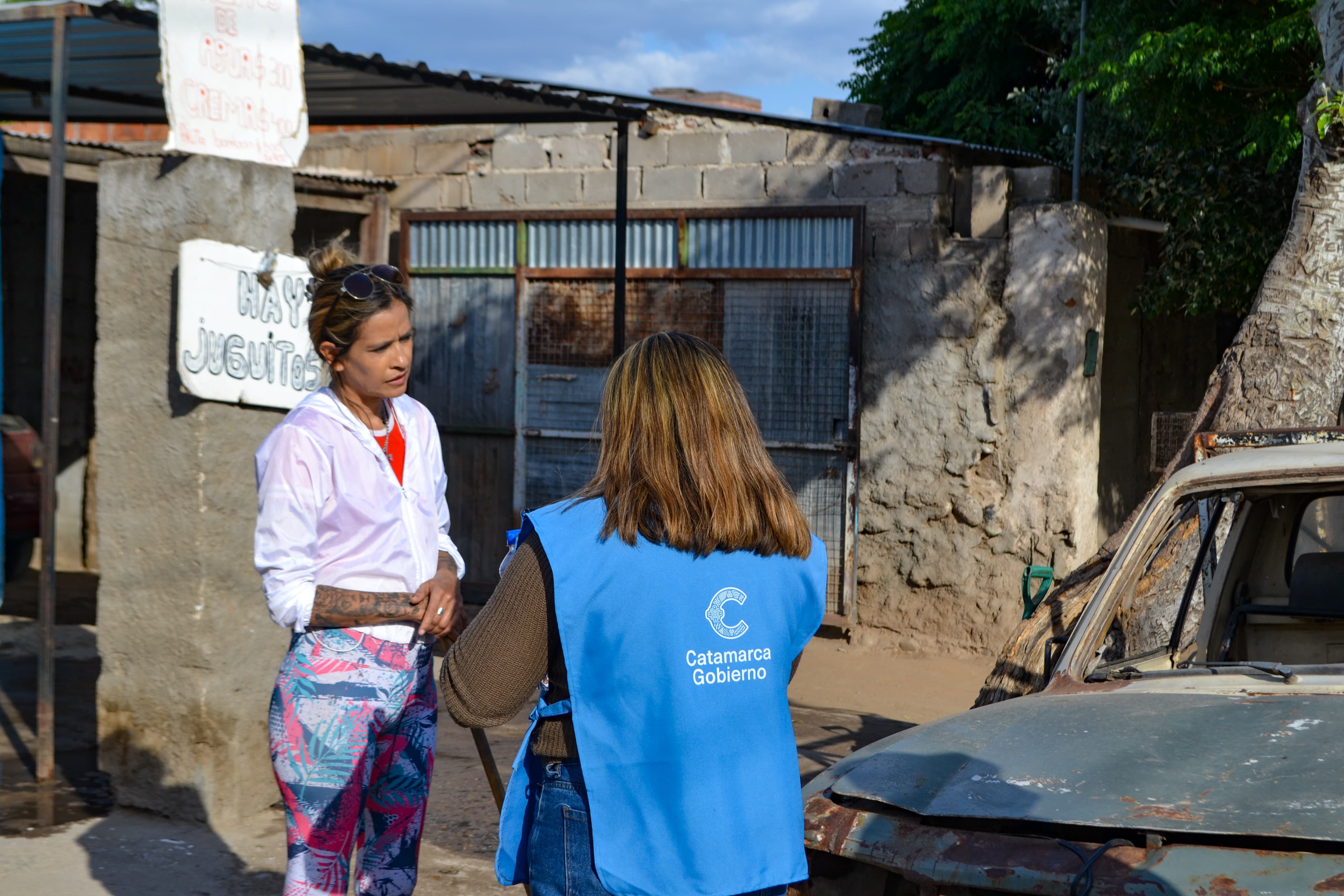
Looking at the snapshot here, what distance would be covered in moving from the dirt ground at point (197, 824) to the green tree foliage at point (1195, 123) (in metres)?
3.16

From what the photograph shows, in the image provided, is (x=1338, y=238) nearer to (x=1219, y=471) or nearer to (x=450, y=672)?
(x=1219, y=471)

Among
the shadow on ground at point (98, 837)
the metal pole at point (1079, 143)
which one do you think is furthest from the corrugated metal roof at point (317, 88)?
the shadow on ground at point (98, 837)

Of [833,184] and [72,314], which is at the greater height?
[833,184]

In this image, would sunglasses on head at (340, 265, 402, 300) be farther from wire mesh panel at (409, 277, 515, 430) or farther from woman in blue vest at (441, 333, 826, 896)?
wire mesh panel at (409, 277, 515, 430)

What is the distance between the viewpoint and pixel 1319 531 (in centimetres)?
434

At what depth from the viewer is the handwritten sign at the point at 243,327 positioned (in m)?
4.46

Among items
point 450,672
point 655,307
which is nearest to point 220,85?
point 450,672

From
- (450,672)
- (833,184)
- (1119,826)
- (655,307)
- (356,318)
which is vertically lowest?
(1119,826)

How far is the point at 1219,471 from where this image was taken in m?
3.58

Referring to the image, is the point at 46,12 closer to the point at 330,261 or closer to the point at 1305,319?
the point at 330,261

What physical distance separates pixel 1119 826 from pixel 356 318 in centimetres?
194

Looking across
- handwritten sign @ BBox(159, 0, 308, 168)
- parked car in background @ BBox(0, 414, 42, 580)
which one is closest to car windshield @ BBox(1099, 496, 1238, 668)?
handwritten sign @ BBox(159, 0, 308, 168)

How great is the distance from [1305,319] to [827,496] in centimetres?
344

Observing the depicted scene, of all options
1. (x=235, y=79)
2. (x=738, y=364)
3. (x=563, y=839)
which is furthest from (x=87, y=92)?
(x=563, y=839)
